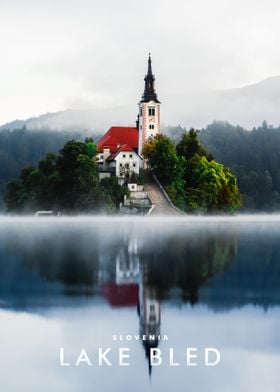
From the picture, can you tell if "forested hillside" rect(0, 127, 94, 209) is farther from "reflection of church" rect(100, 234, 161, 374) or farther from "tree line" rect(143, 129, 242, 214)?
"reflection of church" rect(100, 234, 161, 374)

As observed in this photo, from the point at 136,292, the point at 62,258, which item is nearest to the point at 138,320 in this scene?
the point at 136,292

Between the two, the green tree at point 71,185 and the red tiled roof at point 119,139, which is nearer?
the green tree at point 71,185

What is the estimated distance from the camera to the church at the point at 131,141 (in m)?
80.8

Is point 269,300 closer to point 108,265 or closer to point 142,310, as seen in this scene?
point 142,310

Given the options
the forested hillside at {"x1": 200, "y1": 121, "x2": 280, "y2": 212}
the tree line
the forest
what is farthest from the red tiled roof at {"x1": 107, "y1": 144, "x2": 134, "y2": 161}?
the forested hillside at {"x1": 200, "y1": 121, "x2": 280, "y2": 212}

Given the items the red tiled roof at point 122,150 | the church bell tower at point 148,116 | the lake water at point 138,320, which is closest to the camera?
the lake water at point 138,320

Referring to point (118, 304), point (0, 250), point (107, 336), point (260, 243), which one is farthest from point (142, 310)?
point (260, 243)

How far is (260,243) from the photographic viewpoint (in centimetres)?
4009

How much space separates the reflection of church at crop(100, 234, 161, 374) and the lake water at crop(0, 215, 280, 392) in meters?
0.03

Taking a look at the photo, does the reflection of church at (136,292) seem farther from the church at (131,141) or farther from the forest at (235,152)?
the forest at (235,152)

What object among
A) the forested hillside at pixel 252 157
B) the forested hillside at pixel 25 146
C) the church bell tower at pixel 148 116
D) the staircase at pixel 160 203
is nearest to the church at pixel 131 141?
the church bell tower at pixel 148 116

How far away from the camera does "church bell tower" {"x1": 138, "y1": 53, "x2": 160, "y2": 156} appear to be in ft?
280

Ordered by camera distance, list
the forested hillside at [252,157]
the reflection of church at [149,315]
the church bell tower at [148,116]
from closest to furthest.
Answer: the reflection of church at [149,315]
the church bell tower at [148,116]
the forested hillside at [252,157]

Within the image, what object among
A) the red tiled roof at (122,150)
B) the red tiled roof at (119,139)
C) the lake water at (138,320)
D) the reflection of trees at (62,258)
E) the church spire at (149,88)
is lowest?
the lake water at (138,320)
